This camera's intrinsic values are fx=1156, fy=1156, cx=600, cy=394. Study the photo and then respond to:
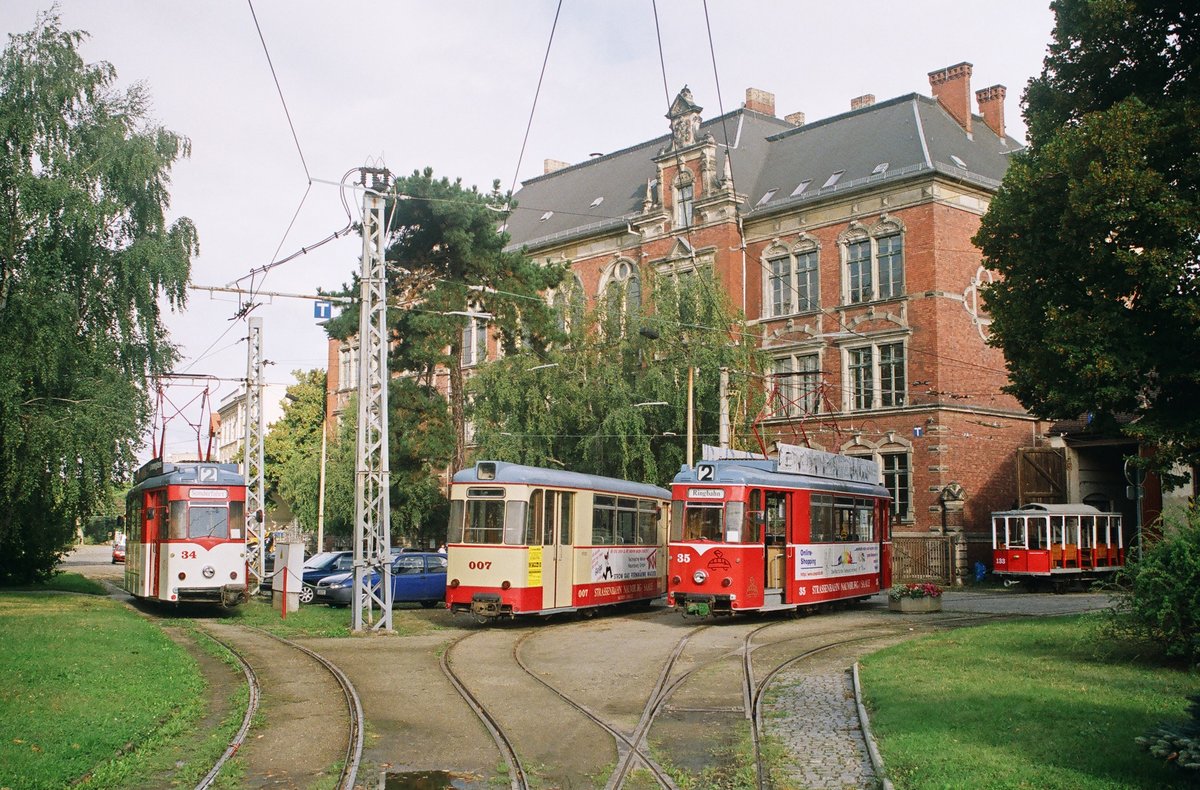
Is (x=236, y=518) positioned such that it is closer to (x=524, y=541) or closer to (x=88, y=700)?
(x=524, y=541)

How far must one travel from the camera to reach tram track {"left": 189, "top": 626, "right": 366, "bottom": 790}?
9.40 meters

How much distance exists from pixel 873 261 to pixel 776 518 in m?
21.2

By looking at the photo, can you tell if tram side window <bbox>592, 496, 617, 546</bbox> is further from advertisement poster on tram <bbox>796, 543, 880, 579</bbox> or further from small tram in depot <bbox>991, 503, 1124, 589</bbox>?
small tram in depot <bbox>991, 503, 1124, 589</bbox>

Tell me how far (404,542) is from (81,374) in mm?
27359

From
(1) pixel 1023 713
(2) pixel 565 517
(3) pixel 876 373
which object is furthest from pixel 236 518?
(3) pixel 876 373

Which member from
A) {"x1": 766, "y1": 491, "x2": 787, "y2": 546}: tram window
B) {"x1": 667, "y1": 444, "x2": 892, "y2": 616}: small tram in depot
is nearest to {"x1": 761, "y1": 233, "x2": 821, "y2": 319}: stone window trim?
{"x1": 667, "y1": 444, "x2": 892, "y2": 616}: small tram in depot

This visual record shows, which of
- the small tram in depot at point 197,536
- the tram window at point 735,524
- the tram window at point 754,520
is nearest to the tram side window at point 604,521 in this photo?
the tram window at point 735,524

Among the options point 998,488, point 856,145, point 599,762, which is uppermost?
point 856,145

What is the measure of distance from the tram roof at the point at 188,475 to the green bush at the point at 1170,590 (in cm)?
1823

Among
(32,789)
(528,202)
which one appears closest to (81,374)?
(32,789)

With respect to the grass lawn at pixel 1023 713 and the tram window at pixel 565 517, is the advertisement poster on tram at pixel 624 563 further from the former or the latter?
the grass lawn at pixel 1023 713

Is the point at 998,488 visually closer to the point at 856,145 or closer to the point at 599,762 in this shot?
the point at 856,145

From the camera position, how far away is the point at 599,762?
10086 mm

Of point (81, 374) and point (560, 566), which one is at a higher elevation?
point (81, 374)
